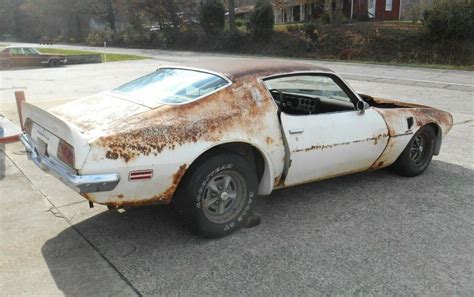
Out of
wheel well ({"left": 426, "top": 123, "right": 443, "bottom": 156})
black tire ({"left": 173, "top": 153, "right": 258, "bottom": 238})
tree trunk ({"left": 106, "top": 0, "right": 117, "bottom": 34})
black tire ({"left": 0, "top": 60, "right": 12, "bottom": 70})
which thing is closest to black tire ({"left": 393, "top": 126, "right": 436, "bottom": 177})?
wheel well ({"left": 426, "top": 123, "right": 443, "bottom": 156})

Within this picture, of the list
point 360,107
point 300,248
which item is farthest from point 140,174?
point 360,107

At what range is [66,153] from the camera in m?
3.43

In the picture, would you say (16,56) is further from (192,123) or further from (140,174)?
(140,174)

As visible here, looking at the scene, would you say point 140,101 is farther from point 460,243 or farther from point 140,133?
point 460,243

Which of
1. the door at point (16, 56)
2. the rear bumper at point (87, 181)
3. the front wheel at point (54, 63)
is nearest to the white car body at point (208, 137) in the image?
the rear bumper at point (87, 181)

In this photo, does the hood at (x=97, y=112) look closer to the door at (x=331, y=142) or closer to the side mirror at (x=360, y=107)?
the door at (x=331, y=142)

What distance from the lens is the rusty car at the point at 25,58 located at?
981 inches

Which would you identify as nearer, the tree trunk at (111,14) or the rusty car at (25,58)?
the rusty car at (25,58)

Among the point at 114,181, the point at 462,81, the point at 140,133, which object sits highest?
the point at 140,133

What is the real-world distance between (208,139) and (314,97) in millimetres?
2002

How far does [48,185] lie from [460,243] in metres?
Answer: 4.18

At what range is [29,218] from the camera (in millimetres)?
4320

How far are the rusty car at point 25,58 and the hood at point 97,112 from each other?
23573 mm

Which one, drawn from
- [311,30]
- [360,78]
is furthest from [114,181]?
[311,30]
